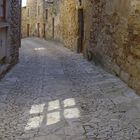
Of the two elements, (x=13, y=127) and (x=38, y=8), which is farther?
(x=38, y=8)

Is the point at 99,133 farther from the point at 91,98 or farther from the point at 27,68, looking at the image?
the point at 27,68

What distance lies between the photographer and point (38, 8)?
3197 cm

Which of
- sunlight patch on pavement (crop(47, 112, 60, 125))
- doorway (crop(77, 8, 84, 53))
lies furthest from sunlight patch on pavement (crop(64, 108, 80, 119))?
doorway (crop(77, 8, 84, 53))

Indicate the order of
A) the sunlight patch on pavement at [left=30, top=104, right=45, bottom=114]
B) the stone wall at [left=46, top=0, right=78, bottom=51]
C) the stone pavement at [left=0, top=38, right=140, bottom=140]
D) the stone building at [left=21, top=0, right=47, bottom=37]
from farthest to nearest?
1. the stone building at [left=21, top=0, right=47, bottom=37]
2. the stone wall at [left=46, top=0, right=78, bottom=51]
3. the sunlight patch on pavement at [left=30, top=104, right=45, bottom=114]
4. the stone pavement at [left=0, top=38, right=140, bottom=140]

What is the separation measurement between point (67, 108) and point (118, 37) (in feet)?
9.76

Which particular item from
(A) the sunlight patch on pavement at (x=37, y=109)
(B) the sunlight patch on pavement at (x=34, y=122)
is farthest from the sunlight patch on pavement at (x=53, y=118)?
(A) the sunlight patch on pavement at (x=37, y=109)

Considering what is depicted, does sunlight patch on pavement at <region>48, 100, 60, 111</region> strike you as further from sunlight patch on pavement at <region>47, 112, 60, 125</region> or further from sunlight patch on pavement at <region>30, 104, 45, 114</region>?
sunlight patch on pavement at <region>47, 112, 60, 125</region>

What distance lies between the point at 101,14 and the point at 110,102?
4461mm

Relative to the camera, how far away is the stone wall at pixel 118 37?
6.42m

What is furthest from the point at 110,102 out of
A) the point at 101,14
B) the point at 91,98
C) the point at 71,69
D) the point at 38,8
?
the point at 38,8

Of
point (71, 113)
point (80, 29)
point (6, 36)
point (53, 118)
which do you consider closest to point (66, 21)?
point (80, 29)

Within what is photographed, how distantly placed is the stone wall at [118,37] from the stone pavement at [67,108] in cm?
33

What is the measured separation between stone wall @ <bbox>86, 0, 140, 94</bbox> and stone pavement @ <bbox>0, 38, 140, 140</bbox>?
1.08 feet

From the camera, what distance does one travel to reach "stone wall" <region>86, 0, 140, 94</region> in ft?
21.1
